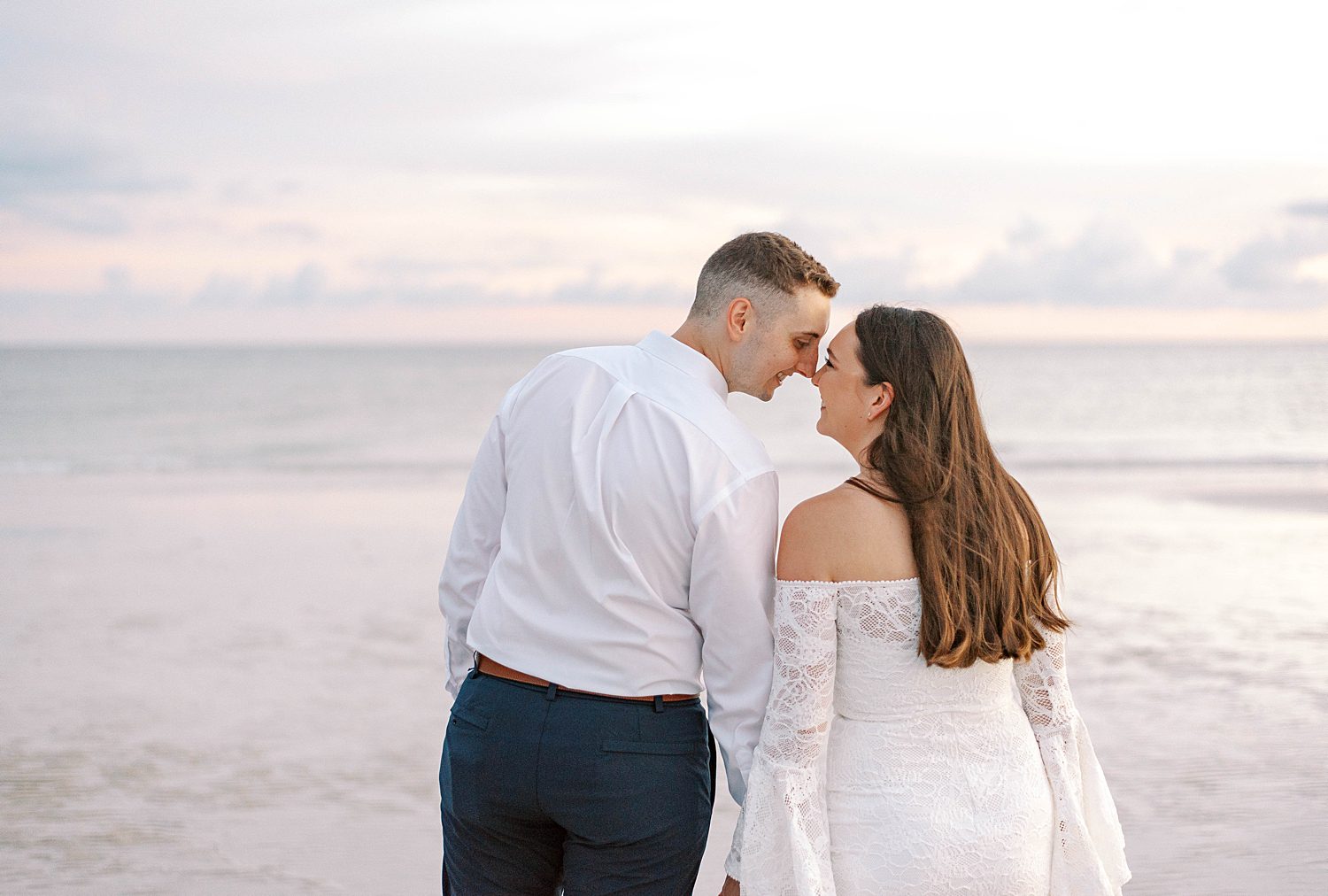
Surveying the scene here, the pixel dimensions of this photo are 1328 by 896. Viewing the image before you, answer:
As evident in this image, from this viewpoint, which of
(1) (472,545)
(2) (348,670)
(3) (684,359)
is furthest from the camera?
(2) (348,670)

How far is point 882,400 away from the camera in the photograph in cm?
213

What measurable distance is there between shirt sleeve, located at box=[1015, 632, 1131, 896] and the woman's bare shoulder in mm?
394

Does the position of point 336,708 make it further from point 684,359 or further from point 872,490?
point 872,490

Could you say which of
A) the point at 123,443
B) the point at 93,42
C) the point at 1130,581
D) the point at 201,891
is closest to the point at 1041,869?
the point at 201,891

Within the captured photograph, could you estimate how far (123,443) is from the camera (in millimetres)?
25172

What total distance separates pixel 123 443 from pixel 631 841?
2575 centimetres

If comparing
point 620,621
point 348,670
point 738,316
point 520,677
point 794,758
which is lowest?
point 348,670

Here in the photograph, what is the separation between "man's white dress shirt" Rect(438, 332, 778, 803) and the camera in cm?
208

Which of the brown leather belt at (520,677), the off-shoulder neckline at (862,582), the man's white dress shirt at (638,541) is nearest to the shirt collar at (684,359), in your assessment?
the man's white dress shirt at (638,541)

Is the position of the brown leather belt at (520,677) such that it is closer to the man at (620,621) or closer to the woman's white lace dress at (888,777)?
the man at (620,621)

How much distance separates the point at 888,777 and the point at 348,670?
16.5 feet

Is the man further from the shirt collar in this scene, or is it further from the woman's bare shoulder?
the woman's bare shoulder

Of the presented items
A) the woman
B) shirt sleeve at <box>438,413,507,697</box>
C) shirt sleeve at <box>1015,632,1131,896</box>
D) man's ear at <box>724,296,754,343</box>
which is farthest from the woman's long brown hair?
shirt sleeve at <box>438,413,507,697</box>

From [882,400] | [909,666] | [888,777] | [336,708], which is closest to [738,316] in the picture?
[882,400]
